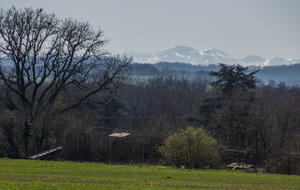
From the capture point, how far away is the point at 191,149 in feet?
71.0

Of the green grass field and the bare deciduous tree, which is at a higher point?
the bare deciduous tree

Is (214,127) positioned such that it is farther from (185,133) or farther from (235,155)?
(185,133)

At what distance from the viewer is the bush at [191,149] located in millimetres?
21672

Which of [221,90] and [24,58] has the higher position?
[24,58]

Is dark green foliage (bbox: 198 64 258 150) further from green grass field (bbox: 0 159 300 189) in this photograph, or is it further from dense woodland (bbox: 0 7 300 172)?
green grass field (bbox: 0 159 300 189)

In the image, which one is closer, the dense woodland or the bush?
the bush

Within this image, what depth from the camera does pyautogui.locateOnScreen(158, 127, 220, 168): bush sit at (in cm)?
2167

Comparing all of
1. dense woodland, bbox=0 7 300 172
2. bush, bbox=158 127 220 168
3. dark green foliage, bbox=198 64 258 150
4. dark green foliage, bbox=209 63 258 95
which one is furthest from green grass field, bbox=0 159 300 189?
dark green foliage, bbox=209 63 258 95

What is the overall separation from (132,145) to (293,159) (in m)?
13.6

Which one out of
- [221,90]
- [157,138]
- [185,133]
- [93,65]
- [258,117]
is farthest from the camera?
[221,90]

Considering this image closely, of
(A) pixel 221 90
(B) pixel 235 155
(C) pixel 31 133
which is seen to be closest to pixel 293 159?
(B) pixel 235 155

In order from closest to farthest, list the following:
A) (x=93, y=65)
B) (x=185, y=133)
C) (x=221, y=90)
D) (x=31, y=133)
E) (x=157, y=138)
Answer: (x=185, y=133), (x=31, y=133), (x=157, y=138), (x=93, y=65), (x=221, y=90)

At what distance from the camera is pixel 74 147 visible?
88.1ft

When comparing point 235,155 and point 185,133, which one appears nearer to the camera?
point 185,133
